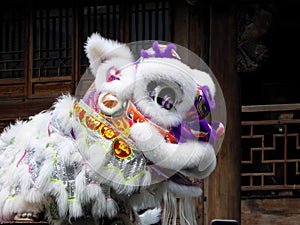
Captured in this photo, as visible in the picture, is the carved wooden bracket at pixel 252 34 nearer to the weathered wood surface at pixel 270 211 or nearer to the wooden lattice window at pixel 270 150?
the wooden lattice window at pixel 270 150

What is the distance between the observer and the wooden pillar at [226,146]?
9.62m

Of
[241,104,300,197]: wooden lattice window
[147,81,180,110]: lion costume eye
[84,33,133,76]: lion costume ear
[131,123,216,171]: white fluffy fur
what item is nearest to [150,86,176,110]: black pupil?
[147,81,180,110]: lion costume eye

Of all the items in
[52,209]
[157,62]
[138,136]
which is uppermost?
[157,62]

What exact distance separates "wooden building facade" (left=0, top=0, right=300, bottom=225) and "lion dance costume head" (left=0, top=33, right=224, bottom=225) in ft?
11.4

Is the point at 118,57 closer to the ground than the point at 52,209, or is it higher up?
higher up

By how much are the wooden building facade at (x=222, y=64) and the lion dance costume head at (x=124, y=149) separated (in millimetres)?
3490

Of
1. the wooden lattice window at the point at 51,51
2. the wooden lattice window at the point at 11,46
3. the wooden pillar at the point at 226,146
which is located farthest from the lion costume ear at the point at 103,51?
the wooden lattice window at the point at 11,46

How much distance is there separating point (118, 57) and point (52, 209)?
978 millimetres

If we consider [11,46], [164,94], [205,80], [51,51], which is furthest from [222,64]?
[164,94]

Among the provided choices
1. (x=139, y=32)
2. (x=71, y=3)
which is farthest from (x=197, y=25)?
(x=71, y=3)

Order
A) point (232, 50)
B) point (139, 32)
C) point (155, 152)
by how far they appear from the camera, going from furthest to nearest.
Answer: point (139, 32), point (232, 50), point (155, 152)

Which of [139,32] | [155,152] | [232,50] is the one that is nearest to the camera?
[155,152]

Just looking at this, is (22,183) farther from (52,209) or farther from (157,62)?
(157,62)

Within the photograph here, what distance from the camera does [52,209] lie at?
609 cm
